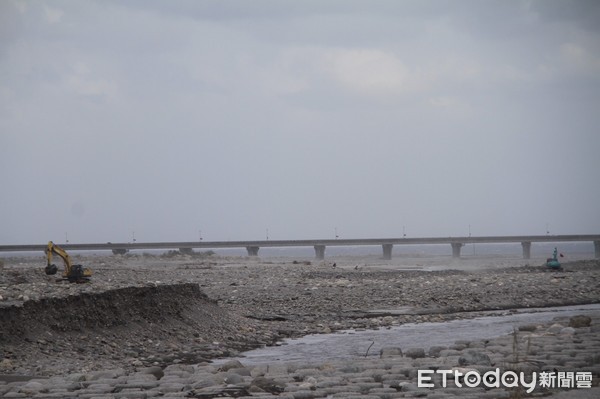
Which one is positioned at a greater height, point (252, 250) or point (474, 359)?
point (252, 250)

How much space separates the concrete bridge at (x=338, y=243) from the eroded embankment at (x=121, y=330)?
2160 inches

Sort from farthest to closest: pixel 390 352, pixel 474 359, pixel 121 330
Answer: pixel 121 330
pixel 390 352
pixel 474 359

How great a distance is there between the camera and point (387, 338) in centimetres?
1878

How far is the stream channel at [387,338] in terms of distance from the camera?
16188 millimetres

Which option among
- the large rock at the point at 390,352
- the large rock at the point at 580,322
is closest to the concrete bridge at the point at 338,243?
the large rock at the point at 580,322

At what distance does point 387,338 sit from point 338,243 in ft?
204

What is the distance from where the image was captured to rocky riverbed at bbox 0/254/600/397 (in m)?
15.5

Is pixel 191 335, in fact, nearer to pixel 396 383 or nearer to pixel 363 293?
pixel 396 383

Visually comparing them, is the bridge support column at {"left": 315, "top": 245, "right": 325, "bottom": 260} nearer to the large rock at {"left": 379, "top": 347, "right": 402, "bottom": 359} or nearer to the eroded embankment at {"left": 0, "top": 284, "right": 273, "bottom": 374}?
the eroded embankment at {"left": 0, "top": 284, "right": 273, "bottom": 374}

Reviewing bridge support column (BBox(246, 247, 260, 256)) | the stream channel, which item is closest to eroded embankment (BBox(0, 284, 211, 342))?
the stream channel

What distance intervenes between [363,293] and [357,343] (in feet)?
34.0

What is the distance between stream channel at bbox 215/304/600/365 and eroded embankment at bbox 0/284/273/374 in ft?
3.43

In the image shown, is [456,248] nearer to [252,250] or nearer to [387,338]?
[252,250]

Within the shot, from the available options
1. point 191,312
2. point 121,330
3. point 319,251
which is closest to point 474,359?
point 121,330
